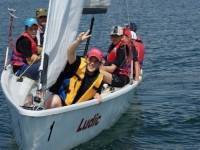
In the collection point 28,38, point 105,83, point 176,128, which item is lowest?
point 176,128

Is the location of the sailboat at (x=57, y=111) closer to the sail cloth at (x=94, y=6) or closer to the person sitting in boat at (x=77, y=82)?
the person sitting in boat at (x=77, y=82)

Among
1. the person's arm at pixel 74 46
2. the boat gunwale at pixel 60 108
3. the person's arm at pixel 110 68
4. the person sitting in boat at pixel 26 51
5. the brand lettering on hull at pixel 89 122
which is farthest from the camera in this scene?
the person's arm at pixel 110 68

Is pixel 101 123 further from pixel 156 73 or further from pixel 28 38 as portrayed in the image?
pixel 156 73

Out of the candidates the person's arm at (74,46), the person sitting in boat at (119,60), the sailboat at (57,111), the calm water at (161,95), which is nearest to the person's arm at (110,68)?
the person sitting in boat at (119,60)

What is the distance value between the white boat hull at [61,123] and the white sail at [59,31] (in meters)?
0.60

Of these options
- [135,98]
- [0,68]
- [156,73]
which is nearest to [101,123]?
[135,98]

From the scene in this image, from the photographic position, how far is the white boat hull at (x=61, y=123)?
8297mm

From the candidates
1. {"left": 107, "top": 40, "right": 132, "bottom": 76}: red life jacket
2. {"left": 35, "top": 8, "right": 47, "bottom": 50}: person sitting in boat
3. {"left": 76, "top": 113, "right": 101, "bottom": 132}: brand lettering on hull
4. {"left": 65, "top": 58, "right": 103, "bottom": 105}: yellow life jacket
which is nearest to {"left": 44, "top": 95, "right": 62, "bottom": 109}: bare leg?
{"left": 65, "top": 58, "right": 103, "bottom": 105}: yellow life jacket

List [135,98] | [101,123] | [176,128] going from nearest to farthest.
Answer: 1. [101,123]
2. [176,128]
3. [135,98]

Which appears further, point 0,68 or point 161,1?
point 161,1

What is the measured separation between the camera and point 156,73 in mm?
16281

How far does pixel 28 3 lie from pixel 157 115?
1055 inches

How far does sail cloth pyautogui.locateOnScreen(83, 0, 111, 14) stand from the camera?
1084cm

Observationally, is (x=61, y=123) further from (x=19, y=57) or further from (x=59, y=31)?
(x=19, y=57)
